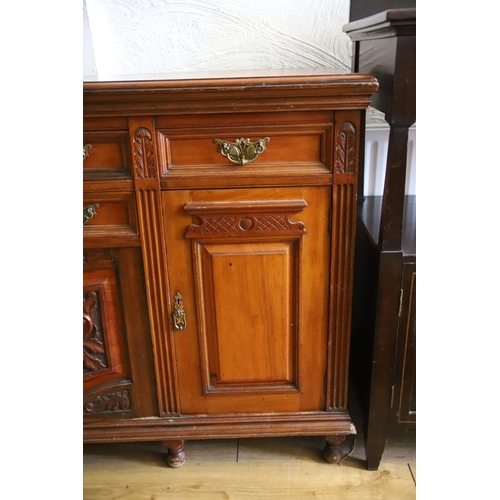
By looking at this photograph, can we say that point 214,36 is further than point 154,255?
Yes

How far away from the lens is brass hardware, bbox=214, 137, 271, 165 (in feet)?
2.69

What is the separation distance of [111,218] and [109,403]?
0.41m

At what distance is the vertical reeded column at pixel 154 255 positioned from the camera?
32.4 inches

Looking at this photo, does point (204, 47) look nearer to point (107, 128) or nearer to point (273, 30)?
point (273, 30)

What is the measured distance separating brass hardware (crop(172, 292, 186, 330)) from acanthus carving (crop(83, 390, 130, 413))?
0.20 m

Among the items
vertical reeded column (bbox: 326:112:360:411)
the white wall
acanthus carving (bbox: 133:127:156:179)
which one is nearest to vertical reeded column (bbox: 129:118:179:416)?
acanthus carving (bbox: 133:127:156:179)

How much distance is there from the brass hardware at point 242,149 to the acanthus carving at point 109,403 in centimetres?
55

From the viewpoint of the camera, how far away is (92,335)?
0.94 m

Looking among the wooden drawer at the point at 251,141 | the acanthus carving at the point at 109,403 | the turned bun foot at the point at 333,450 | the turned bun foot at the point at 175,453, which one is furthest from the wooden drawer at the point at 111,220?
the turned bun foot at the point at 333,450

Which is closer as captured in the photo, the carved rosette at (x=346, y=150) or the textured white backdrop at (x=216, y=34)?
the carved rosette at (x=346, y=150)

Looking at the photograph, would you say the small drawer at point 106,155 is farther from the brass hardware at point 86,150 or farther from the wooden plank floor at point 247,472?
the wooden plank floor at point 247,472

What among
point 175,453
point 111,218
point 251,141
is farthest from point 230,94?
point 175,453

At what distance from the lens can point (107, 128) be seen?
82cm

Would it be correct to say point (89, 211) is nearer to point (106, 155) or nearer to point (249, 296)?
point (106, 155)
